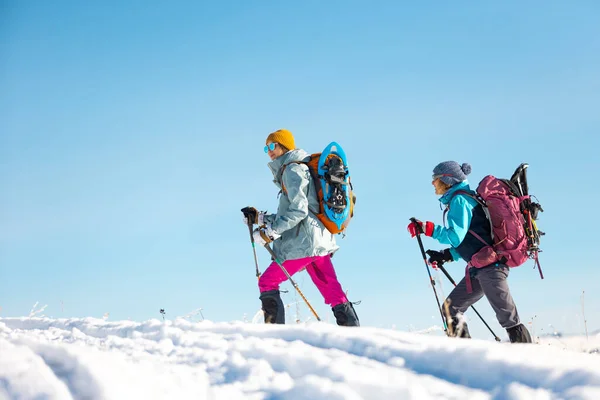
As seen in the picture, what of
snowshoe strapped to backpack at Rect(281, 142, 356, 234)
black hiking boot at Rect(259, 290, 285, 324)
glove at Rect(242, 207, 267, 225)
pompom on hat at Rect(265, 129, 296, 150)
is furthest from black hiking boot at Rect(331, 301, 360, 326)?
pompom on hat at Rect(265, 129, 296, 150)

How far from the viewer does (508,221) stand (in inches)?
259

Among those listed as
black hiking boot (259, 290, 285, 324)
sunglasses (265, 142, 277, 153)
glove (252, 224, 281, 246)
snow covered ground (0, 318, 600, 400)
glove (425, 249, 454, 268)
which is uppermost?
sunglasses (265, 142, 277, 153)

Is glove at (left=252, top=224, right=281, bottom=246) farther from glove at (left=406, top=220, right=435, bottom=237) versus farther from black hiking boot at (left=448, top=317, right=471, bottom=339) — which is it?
black hiking boot at (left=448, top=317, right=471, bottom=339)

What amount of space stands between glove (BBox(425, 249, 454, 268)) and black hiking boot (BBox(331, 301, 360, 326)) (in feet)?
4.20

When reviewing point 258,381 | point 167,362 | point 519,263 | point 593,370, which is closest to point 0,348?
point 167,362

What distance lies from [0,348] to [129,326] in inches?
85.3

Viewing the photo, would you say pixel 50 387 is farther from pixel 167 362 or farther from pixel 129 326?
pixel 129 326

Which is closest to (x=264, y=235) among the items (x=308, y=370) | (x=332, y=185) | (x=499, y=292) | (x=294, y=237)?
(x=294, y=237)

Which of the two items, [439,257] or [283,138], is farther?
[439,257]

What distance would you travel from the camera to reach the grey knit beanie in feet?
22.1

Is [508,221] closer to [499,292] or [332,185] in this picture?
[499,292]

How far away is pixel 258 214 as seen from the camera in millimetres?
7105

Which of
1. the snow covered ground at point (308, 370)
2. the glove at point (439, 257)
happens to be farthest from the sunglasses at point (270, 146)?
the snow covered ground at point (308, 370)

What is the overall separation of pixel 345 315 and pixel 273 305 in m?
0.85
